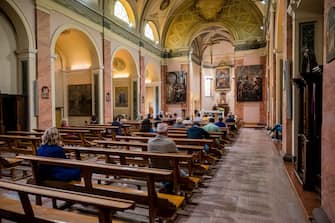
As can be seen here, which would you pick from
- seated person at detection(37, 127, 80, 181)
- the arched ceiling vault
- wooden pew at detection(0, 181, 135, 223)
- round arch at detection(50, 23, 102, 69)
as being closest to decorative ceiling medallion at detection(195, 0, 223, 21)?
the arched ceiling vault

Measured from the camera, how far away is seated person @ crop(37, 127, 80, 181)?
116 inches

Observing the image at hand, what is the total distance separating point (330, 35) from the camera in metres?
2.47

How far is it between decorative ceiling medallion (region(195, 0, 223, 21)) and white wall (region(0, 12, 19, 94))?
12947mm

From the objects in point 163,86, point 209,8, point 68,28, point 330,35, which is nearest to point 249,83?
point 209,8

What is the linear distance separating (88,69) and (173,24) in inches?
368

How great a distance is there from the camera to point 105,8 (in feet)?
37.7

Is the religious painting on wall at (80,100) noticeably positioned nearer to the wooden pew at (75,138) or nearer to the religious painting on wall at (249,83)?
the wooden pew at (75,138)

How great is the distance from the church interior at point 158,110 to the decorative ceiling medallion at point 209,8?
77 mm

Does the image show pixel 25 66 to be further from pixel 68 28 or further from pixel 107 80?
pixel 107 80

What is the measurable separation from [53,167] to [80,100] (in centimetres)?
953

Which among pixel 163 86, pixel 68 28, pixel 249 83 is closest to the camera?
pixel 68 28

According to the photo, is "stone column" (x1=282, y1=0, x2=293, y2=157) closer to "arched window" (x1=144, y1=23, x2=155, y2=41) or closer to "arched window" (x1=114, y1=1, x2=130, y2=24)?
"arched window" (x1=114, y1=1, x2=130, y2=24)

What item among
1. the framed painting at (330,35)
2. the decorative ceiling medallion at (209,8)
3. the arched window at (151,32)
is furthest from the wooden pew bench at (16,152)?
the decorative ceiling medallion at (209,8)

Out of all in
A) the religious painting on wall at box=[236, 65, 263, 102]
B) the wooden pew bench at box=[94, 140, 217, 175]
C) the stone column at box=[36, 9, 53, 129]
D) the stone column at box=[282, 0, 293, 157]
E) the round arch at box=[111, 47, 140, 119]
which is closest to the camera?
the wooden pew bench at box=[94, 140, 217, 175]
